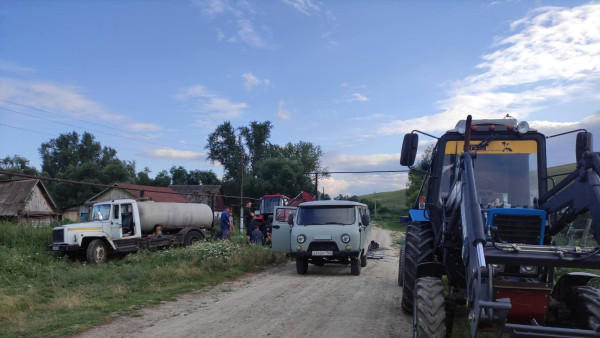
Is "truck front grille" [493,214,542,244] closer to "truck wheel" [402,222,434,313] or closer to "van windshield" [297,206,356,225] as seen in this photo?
"truck wheel" [402,222,434,313]

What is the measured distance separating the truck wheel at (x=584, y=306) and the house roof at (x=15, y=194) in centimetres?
3505

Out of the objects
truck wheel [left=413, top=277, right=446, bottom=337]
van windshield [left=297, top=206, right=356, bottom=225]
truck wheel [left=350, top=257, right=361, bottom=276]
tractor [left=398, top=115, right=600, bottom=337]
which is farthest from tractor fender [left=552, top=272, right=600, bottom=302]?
van windshield [left=297, top=206, right=356, bottom=225]

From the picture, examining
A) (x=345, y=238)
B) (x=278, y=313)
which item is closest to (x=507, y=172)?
(x=278, y=313)

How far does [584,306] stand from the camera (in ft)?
15.3

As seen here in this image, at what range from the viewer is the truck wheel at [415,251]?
6.35 meters

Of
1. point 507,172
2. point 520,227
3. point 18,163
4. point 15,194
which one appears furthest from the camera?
point 18,163

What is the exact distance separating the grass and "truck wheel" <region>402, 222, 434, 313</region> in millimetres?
4677

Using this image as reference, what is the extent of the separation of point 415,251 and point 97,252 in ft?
42.8

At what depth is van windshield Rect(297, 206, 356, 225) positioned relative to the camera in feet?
43.3

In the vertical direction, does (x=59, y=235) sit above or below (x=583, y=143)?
below

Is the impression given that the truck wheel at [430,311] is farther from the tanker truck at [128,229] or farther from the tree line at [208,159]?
the tree line at [208,159]

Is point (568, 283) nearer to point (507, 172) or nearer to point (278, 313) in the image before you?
point (507, 172)

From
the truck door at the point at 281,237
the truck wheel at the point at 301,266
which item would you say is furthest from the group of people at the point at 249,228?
the truck wheel at the point at 301,266

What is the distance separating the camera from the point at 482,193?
6.27 meters
